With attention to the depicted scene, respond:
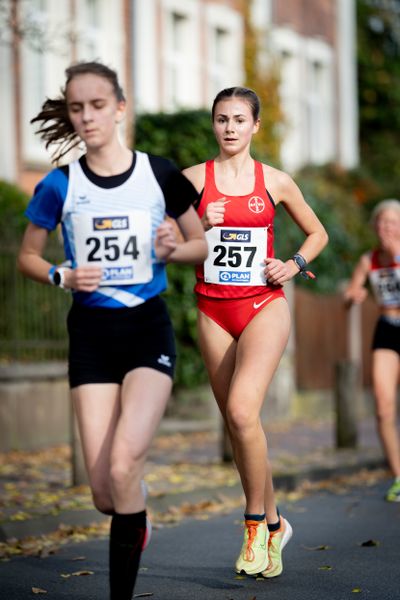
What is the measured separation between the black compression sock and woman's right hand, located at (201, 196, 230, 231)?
5.34 ft

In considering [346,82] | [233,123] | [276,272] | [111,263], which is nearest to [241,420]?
[276,272]

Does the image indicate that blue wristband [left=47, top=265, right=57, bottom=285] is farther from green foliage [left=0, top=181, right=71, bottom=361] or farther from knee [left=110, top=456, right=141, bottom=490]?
green foliage [left=0, top=181, right=71, bottom=361]

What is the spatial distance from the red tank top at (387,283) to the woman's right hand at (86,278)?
184 inches

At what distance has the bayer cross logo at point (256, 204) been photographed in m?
6.39

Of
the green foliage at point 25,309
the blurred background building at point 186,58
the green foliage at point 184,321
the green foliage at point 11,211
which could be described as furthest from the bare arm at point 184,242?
the green foliage at point 184,321

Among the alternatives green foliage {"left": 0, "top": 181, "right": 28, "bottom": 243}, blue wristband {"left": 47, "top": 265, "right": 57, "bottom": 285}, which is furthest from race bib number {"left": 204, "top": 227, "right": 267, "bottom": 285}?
green foliage {"left": 0, "top": 181, "right": 28, "bottom": 243}

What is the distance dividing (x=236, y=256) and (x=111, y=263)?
3.60 ft

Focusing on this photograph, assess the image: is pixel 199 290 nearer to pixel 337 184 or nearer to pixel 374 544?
pixel 374 544

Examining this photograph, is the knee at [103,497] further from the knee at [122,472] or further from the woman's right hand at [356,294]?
the woman's right hand at [356,294]

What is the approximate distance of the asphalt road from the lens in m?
6.09

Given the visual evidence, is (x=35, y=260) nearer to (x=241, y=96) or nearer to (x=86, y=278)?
(x=86, y=278)

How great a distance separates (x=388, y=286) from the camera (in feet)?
31.8

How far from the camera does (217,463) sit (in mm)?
11625

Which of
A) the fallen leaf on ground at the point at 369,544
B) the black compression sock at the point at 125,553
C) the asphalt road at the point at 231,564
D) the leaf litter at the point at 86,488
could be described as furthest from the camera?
the leaf litter at the point at 86,488
